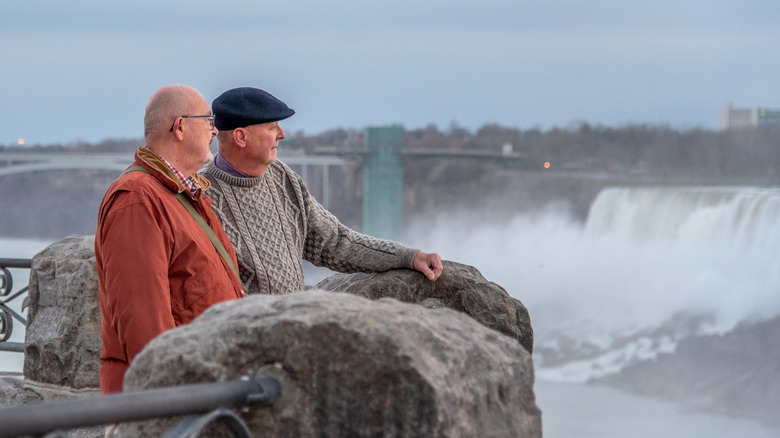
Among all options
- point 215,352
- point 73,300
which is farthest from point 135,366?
point 73,300

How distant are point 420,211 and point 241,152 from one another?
132ft

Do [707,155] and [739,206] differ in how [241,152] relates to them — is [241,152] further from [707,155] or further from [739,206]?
[707,155]

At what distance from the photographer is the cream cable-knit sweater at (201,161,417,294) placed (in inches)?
99.0

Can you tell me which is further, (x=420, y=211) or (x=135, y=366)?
(x=420, y=211)

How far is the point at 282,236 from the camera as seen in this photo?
2.62 m

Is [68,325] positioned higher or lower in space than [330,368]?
lower

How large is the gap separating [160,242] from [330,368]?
0.73 m

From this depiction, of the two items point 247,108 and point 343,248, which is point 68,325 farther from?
point 247,108

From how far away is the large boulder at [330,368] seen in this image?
53.3 inches

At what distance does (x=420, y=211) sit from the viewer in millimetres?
42719

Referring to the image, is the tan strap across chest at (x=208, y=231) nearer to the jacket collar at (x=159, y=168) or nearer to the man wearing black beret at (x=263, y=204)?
the jacket collar at (x=159, y=168)

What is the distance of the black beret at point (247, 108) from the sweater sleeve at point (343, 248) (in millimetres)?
315

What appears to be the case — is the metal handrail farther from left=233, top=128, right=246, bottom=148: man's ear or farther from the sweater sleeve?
the sweater sleeve

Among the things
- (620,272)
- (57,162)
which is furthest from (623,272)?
(57,162)
